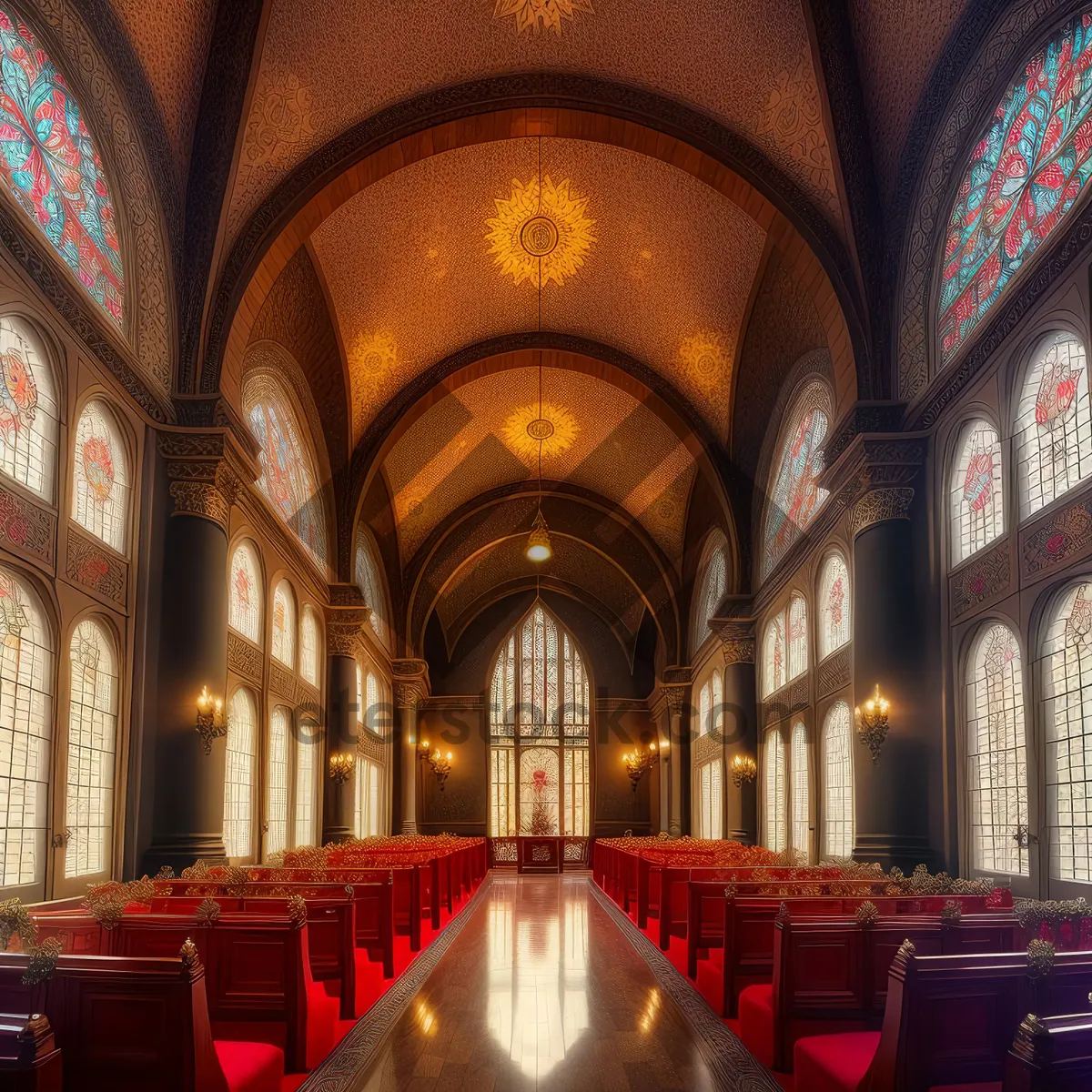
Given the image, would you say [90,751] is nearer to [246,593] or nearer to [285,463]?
[246,593]

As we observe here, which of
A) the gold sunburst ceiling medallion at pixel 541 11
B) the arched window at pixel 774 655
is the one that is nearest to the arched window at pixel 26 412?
the gold sunburst ceiling medallion at pixel 541 11

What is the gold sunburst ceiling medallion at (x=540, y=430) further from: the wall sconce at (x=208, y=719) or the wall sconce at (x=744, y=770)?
the wall sconce at (x=208, y=719)

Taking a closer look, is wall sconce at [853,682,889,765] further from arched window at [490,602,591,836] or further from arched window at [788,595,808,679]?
arched window at [490,602,591,836]

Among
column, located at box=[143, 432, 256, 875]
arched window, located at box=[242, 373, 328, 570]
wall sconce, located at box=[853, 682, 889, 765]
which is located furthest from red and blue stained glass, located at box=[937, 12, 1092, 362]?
arched window, located at box=[242, 373, 328, 570]

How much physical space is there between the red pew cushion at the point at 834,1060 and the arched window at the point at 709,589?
19196 millimetres

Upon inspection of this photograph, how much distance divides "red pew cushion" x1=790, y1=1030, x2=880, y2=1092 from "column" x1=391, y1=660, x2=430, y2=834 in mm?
25872

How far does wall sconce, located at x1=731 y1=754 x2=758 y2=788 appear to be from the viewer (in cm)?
2248

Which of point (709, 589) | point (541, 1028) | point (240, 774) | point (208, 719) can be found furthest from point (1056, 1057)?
point (709, 589)

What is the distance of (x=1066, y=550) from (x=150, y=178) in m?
10.9

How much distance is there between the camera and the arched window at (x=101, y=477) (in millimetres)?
11344

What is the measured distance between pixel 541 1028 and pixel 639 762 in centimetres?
2989

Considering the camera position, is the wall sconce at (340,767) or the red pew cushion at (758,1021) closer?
the red pew cushion at (758,1021)

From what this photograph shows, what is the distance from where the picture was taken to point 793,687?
64.5ft

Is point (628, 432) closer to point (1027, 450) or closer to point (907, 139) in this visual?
point (907, 139)
